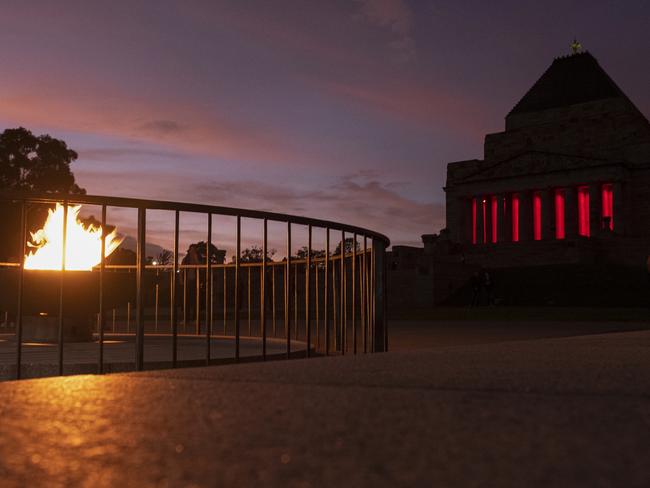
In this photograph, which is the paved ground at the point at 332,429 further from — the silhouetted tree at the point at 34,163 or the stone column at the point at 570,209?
the stone column at the point at 570,209

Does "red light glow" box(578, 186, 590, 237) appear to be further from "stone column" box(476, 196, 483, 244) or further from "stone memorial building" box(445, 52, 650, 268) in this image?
"stone column" box(476, 196, 483, 244)

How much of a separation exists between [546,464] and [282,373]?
177 centimetres

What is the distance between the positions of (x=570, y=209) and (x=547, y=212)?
77.8 inches

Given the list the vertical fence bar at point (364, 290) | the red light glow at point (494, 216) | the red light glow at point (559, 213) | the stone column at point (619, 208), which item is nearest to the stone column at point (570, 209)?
the red light glow at point (559, 213)

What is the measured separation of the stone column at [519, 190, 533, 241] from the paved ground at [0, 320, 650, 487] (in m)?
58.4

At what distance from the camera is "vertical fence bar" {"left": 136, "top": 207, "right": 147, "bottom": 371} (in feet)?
16.6

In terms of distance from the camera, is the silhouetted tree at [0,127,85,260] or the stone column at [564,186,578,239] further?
the stone column at [564,186,578,239]

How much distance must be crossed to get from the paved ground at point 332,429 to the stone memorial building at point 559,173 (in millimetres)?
44997

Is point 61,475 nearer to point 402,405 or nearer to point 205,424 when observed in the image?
point 205,424

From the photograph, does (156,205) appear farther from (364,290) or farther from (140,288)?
(364,290)

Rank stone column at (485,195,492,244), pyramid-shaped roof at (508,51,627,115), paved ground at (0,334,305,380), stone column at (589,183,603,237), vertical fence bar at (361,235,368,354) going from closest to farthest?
paved ground at (0,334,305,380) → vertical fence bar at (361,235,368,354) → stone column at (589,183,603,237) → stone column at (485,195,492,244) → pyramid-shaped roof at (508,51,627,115)

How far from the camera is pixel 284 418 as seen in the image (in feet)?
6.86

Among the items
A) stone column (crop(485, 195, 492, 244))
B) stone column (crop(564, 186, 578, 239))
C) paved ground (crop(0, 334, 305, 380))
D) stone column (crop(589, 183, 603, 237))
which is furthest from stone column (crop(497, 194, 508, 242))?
paved ground (crop(0, 334, 305, 380))

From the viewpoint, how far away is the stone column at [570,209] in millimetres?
56491
